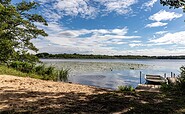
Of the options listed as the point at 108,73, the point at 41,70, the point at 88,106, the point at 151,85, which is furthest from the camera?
the point at 108,73

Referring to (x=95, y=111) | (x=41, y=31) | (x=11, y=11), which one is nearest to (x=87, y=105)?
(x=95, y=111)

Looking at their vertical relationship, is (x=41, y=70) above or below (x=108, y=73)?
above

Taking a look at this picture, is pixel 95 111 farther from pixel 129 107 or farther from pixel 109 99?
pixel 109 99

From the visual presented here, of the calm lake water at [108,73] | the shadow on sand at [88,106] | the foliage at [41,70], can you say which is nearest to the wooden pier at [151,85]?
the calm lake water at [108,73]

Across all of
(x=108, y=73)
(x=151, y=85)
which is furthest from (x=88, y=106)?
(x=108, y=73)

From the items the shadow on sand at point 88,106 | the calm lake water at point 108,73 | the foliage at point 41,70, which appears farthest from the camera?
the calm lake water at point 108,73

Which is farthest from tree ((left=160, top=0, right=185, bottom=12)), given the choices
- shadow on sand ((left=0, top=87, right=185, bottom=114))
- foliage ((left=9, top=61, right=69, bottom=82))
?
foliage ((left=9, top=61, right=69, bottom=82))

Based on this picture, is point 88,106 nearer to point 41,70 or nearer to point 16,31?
point 16,31

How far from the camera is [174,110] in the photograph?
6.81 m

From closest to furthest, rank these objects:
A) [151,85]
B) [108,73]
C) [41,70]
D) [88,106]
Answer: [88,106] → [151,85] → [41,70] → [108,73]

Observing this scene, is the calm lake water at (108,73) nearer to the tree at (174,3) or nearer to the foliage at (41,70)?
the foliage at (41,70)

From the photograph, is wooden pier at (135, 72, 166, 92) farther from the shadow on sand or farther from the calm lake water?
the shadow on sand

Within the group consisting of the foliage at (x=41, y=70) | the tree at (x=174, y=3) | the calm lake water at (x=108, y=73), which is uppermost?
the tree at (x=174, y=3)

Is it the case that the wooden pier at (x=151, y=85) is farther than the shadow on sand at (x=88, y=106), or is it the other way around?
the wooden pier at (x=151, y=85)
